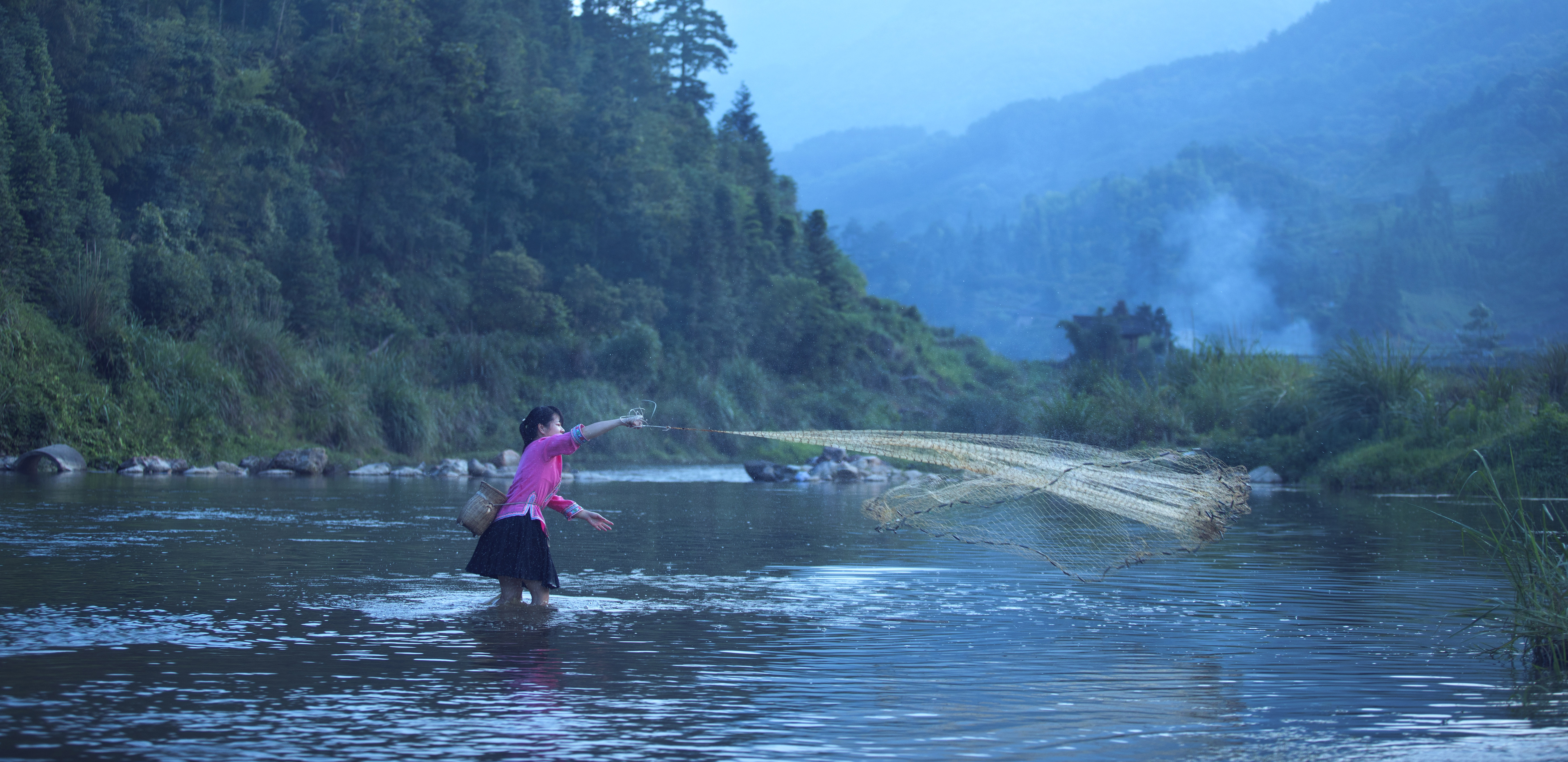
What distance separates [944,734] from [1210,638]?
3.81 metres

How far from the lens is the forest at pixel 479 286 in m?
32.5

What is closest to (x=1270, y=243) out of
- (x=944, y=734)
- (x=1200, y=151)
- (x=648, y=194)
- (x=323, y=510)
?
(x=1200, y=151)

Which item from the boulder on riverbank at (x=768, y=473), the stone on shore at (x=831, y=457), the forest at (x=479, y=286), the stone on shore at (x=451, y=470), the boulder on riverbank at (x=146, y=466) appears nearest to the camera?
the boulder on riverbank at (x=146, y=466)

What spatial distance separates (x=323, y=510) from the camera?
20750 mm

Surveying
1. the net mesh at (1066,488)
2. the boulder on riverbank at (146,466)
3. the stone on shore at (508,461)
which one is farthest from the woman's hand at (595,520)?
the stone on shore at (508,461)

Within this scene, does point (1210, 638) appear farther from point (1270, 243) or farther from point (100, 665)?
point (1270, 243)

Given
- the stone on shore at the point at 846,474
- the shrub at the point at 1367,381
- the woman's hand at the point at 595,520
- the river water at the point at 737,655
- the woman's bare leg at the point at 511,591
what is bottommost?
the river water at the point at 737,655

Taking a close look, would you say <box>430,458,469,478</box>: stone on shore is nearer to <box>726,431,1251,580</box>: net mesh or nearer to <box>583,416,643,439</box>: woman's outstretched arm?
<box>726,431,1251,580</box>: net mesh

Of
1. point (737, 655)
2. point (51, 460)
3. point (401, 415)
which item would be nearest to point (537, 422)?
point (737, 655)

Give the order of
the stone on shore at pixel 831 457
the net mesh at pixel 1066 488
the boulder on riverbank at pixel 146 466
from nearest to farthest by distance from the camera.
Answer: the net mesh at pixel 1066 488
the boulder on riverbank at pixel 146 466
the stone on shore at pixel 831 457

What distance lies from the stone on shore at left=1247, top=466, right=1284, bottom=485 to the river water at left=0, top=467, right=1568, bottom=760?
641 inches

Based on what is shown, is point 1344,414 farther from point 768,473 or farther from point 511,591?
point 511,591

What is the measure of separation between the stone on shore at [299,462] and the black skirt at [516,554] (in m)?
23.5

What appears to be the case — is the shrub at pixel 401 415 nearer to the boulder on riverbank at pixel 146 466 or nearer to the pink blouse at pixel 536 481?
the boulder on riverbank at pixel 146 466
